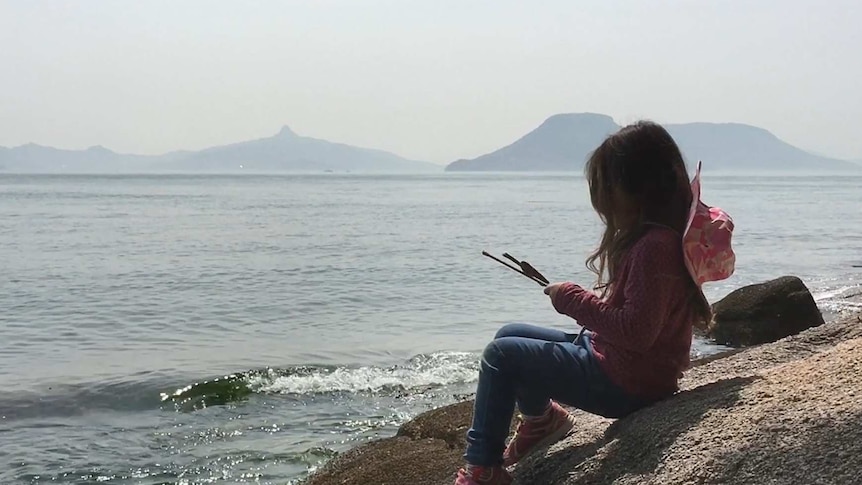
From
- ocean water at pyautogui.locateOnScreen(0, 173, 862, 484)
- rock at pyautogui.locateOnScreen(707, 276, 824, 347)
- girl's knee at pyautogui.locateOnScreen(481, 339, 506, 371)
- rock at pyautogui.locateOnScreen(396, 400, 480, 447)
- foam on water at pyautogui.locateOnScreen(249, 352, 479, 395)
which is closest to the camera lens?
girl's knee at pyautogui.locateOnScreen(481, 339, 506, 371)

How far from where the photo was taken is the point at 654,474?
337 cm

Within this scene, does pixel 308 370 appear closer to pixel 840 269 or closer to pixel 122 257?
pixel 122 257

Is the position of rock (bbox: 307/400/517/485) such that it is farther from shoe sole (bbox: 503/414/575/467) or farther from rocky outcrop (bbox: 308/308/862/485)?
rocky outcrop (bbox: 308/308/862/485)

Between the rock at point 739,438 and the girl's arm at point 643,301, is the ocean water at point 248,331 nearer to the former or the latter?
the rock at point 739,438

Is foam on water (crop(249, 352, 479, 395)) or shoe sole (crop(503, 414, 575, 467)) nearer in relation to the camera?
shoe sole (crop(503, 414, 575, 467))

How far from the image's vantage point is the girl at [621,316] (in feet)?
12.1

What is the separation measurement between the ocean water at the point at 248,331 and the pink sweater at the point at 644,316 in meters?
5.04

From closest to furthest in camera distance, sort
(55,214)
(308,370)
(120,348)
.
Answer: (308,370) < (120,348) < (55,214)

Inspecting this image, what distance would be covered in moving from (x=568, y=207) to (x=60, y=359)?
50620 millimetres

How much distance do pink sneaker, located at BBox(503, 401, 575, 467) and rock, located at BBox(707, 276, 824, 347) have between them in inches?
320

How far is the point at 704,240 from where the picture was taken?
12.0 feet

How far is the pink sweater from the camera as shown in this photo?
3652mm

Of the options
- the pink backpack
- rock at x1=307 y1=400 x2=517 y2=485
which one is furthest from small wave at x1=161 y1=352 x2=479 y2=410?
the pink backpack

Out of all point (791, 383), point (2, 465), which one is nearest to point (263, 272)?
point (2, 465)
